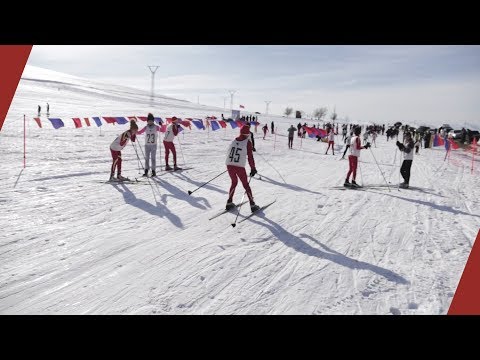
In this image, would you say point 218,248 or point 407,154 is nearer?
point 218,248

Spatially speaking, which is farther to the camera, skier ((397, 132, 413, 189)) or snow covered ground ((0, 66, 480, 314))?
skier ((397, 132, 413, 189))

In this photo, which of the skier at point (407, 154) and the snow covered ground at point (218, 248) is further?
the skier at point (407, 154)

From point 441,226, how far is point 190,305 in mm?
5788

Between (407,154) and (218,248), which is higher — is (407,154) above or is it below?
above

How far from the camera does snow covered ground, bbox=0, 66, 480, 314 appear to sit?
12.1ft

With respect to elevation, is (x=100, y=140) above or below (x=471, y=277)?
above

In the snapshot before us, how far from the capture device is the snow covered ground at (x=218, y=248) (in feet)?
12.1

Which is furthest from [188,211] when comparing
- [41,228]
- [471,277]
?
[471,277]

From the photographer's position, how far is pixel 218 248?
5.06 metres

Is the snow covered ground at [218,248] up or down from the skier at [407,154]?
down

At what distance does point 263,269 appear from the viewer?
445 centimetres

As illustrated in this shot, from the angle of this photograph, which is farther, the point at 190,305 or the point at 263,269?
the point at 263,269

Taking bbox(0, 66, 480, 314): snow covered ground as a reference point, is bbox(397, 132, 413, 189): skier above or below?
above
